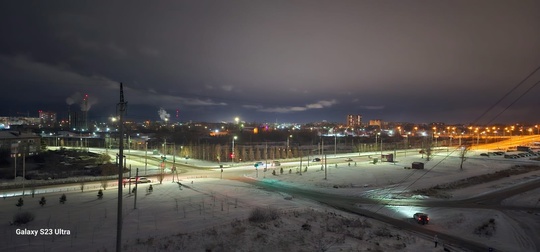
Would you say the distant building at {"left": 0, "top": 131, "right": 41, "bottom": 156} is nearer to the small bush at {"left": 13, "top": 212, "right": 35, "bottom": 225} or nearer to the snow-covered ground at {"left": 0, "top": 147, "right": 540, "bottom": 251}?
the snow-covered ground at {"left": 0, "top": 147, "right": 540, "bottom": 251}

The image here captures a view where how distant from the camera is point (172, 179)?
46.6 m

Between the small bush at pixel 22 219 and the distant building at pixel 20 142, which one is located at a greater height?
the distant building at pixel 20 142

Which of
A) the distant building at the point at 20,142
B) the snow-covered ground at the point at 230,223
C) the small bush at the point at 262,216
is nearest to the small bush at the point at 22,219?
the snow-covered ground at the point at 230,223

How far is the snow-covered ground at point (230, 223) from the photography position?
773 inches

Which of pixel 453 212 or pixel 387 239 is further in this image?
pixel 453 212

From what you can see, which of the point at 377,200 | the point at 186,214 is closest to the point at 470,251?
the point at 377,200

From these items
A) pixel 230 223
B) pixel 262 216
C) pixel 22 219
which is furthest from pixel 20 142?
pixel 262 216

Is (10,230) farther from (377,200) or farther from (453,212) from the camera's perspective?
(453,212)

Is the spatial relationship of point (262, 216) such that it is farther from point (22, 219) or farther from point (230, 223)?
point (22, 219)

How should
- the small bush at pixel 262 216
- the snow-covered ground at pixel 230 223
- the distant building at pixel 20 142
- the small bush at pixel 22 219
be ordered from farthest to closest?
the distant building at pixel 20 142
the small bush at pixel 262 216
the small bush at pixel 22 219
the snow-covered ground at pixel 230 223

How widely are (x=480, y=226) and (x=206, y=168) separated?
4438cm

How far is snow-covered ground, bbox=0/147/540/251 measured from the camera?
19.6m

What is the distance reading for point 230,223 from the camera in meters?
24.0

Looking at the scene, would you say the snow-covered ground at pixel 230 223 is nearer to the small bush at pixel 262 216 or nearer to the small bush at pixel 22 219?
the small bush at pixel 22 219
